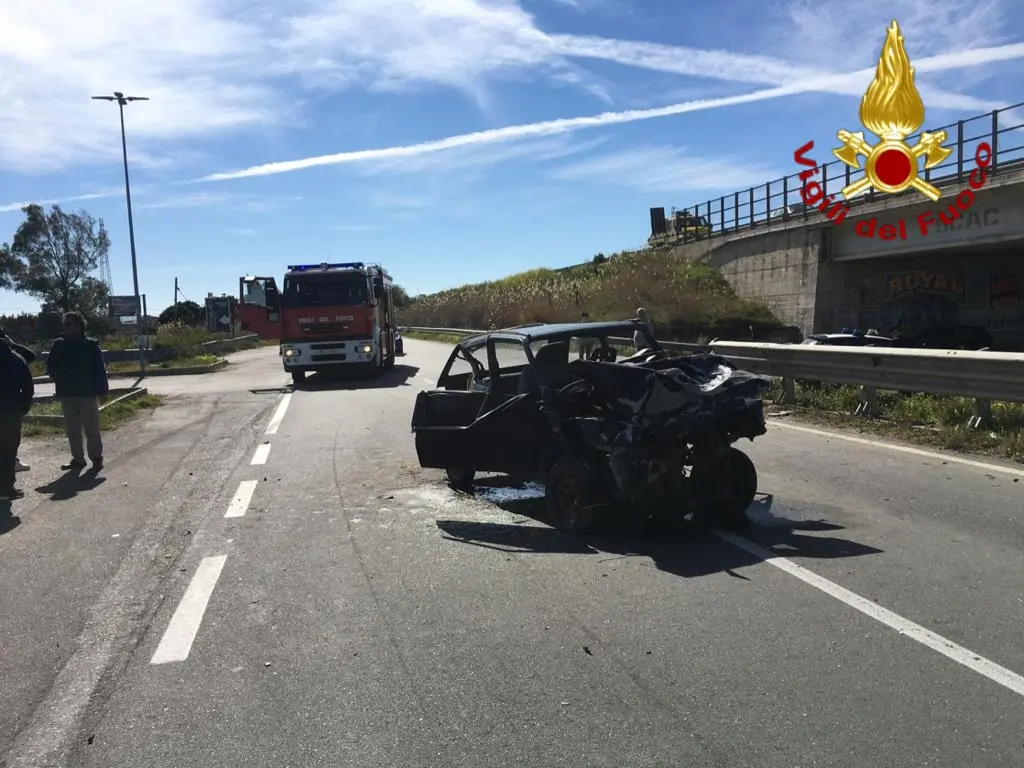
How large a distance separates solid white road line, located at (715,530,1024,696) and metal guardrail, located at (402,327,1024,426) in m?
2.77

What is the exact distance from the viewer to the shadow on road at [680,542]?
580 centimetres

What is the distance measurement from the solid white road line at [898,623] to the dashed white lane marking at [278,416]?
902 centimetres

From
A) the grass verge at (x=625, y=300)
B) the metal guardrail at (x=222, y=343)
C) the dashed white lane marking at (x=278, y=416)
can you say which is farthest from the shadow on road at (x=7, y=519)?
the metal guardrail at (x=222, y=343)

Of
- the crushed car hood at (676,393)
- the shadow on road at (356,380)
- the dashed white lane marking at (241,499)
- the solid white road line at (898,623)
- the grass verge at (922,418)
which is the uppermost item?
the crushed car hood at (676,393)

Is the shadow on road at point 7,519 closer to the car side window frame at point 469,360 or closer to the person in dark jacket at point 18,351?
the person in dark jacket at point 18,351

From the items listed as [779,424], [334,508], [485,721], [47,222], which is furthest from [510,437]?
[47,222]

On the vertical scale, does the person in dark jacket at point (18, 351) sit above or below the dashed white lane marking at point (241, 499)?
above

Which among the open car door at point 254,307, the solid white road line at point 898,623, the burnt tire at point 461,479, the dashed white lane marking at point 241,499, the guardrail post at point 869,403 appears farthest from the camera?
the open car door at point 254,307

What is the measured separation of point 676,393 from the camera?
5969 mm

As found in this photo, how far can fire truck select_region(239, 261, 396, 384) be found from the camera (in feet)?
73.0

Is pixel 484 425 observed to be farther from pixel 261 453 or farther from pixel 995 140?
pixel 995 140

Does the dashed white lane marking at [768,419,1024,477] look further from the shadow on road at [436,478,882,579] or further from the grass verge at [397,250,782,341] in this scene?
the grass verge at [397,250,782,341]

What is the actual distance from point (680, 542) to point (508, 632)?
Answer: 200 centimetres

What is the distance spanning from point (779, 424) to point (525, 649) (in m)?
8.48
